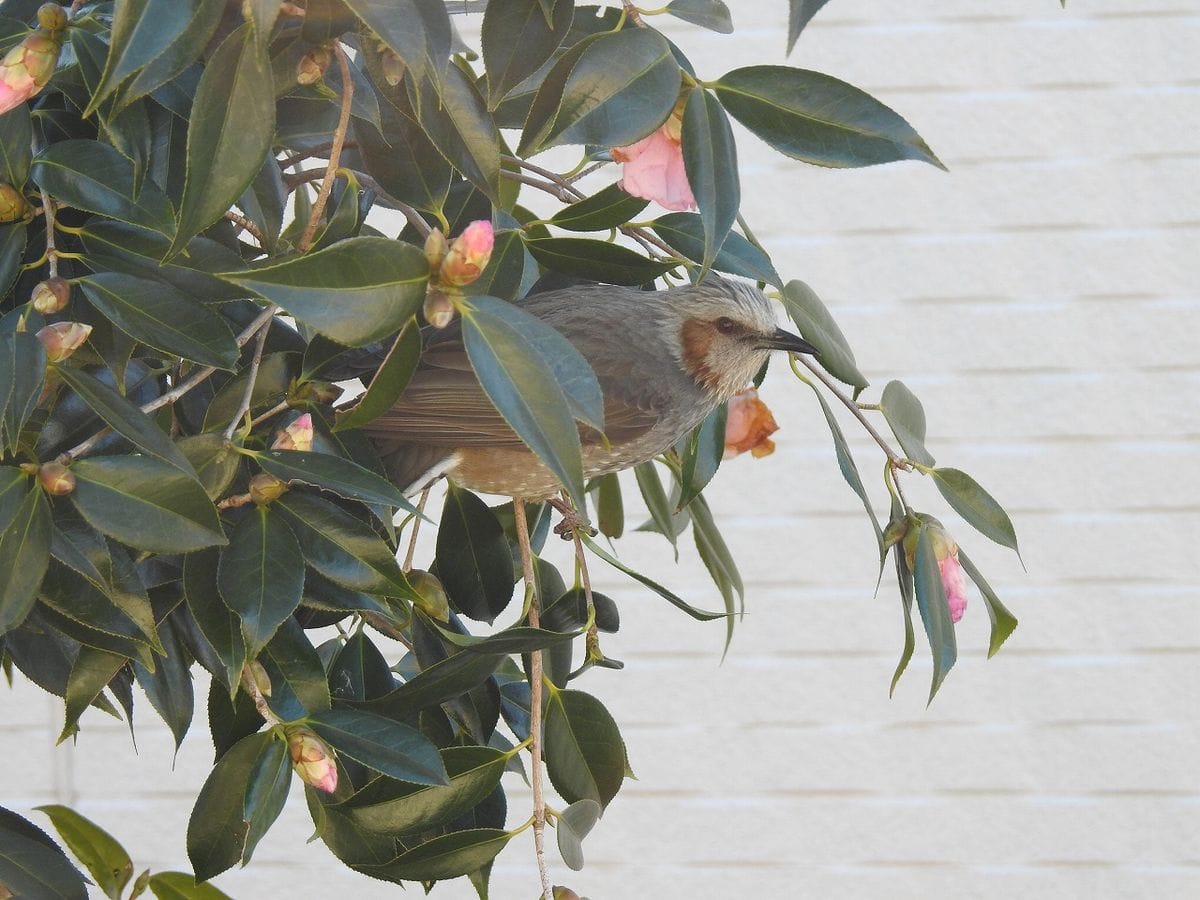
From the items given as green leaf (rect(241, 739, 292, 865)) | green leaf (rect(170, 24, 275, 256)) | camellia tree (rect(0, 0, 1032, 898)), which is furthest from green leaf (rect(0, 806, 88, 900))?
green leaf (rect(170, 24, 275, 256))

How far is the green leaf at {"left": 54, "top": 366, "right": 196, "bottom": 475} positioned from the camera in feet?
1.59

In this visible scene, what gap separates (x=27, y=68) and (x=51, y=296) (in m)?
0.09

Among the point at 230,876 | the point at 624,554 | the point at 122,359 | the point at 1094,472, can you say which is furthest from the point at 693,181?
the point at 230,876

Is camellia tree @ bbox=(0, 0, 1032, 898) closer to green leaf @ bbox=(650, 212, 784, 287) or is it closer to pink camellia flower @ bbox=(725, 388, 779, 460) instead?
green leaf @ bbox=(650, 212, 784, 287)

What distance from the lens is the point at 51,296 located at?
0.53 meters

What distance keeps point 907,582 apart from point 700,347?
440 millimetres

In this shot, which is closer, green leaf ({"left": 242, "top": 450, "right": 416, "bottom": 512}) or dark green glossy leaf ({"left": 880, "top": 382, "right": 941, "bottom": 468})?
green leaf ({"left": 242, "top": 450, "right": 416, "bottom": 512})

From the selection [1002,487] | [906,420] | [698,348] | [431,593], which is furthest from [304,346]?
[1002,487]

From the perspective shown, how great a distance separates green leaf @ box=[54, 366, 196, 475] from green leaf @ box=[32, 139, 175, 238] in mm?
75

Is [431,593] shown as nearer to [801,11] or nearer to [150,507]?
[150,507]

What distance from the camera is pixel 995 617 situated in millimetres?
730

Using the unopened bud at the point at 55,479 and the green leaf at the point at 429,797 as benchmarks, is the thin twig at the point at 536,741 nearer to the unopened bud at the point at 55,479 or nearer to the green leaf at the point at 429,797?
the green leaf at the point at 429,797

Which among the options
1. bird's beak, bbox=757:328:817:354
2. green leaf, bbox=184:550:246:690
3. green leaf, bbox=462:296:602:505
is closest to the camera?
green leaf, bbox=462:296:602:505

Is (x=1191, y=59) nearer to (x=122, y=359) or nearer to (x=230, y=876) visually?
(x=122, y=359)
